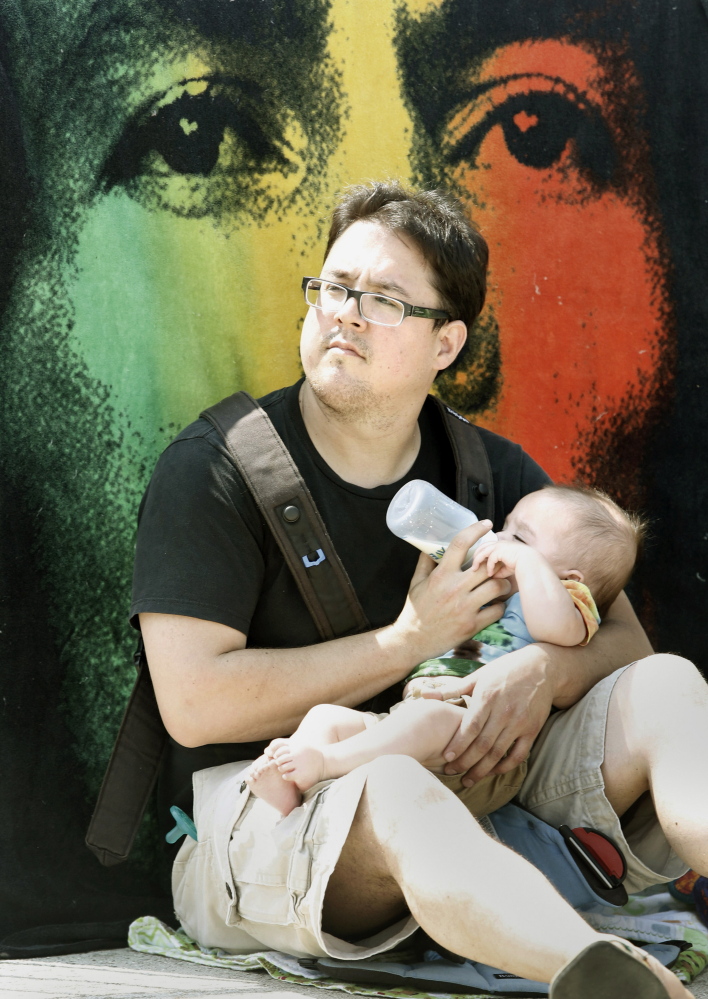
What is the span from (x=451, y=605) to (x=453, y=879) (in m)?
0.69

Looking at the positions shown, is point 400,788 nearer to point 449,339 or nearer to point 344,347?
point 344,347

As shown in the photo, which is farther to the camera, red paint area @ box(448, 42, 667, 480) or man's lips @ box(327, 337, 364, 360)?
red paint area @ box(448, 42, 667, 480)

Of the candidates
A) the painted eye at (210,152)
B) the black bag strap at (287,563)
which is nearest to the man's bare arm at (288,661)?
the black bag strap at (287,563)

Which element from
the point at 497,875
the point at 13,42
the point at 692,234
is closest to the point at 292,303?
the point at 13,42

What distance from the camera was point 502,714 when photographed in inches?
73.2

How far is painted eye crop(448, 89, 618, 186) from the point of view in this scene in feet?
9.02

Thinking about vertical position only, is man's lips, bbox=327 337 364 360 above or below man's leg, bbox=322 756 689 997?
above

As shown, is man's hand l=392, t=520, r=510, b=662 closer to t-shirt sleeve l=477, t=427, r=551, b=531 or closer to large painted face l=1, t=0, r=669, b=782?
t-shirt sleeve l=477, t=427, r=551, b=531

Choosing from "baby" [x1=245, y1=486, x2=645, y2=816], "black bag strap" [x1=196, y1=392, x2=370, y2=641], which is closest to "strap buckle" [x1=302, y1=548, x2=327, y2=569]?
"black bag strap" [x1=196, y1=392, x2=370, y2=641]

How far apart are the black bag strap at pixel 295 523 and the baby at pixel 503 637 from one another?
22cm

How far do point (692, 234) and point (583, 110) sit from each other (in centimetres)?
47

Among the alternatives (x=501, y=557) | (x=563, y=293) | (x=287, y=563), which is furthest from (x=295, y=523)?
(x=563, y=293)

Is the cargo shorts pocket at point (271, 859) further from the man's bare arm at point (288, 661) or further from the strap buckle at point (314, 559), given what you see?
the strap buckle at point (314, 559)

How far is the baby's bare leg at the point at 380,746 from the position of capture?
1.68 metres
